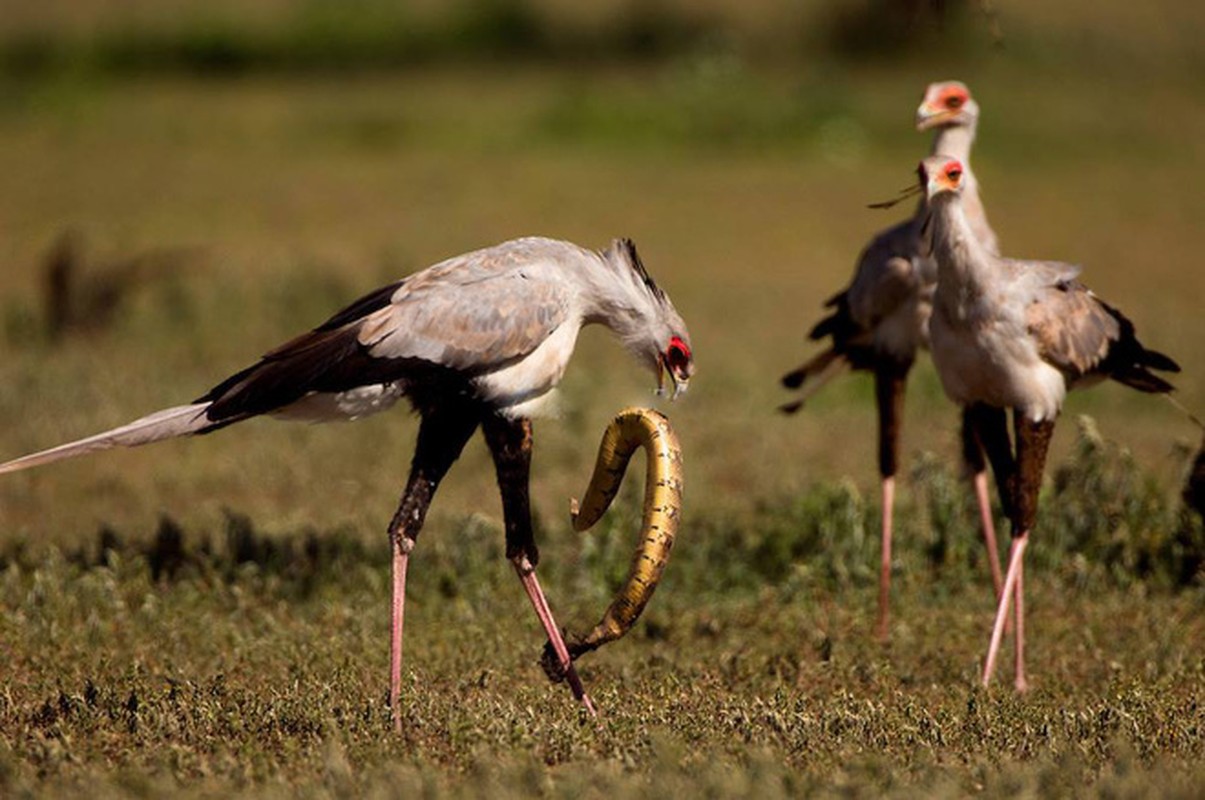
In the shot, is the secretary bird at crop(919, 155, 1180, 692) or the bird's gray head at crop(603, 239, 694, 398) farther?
the secretary bird at crop(919, 155, 1180, 692)

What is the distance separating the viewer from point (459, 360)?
500 cm

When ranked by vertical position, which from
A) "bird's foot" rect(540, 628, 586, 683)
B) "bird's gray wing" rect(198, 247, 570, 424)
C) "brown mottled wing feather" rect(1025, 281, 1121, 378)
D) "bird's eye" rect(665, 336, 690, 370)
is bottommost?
"bird's foot" rect(540, 628, 586, 683)

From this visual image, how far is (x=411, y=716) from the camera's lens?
4578 mm

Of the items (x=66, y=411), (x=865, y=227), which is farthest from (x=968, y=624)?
(x=865, y=227)

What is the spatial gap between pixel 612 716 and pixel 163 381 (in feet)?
17.9

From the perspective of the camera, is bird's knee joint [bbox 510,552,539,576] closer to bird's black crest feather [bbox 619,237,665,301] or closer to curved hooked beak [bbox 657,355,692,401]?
curved hooked beak [bbox 657,355,692,401]

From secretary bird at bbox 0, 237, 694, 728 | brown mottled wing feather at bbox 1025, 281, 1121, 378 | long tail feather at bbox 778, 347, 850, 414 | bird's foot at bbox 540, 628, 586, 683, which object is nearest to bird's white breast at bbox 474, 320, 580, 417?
secretary bird at bbox 0, 237, 694, 728

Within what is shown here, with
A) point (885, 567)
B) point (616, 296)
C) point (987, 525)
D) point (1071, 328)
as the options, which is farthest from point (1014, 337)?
point (616, 296)

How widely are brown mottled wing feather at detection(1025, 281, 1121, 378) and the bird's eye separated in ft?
4.12

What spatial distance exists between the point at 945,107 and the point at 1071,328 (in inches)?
42.6

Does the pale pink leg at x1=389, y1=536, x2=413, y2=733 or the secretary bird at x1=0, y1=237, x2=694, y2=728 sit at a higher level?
the secretary bird at x1=0, y1=237, x2=694, y2=728

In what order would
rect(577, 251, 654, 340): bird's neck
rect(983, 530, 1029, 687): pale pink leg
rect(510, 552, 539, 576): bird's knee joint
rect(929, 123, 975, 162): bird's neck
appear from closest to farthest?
rect(577, 251, 654, 340): bird's neck < rect(510, 552, 539, 576): bird's knee joint < rect(983, 530, 1029, 687): pale pink leg < rect(929, 123, 975, 162): bird's neck

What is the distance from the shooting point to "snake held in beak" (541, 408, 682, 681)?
490cm

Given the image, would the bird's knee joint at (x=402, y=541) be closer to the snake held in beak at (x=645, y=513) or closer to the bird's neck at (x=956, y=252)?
the snake held in beak at (x=645, y=513)
